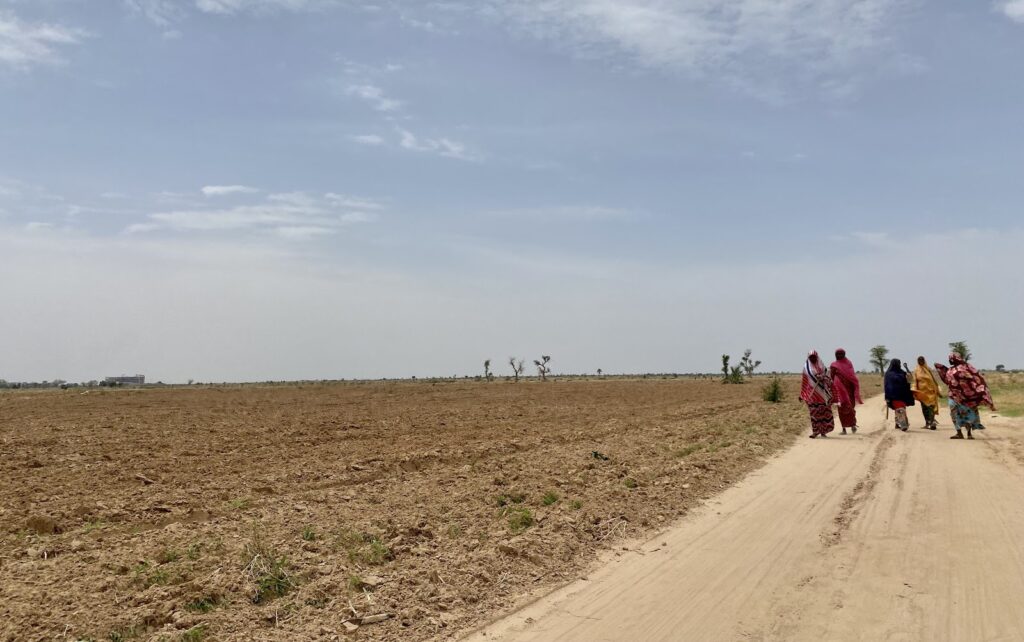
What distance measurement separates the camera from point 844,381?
669 inches

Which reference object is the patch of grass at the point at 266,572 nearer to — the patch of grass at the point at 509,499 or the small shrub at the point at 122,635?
the small shrub at the point at 122,635

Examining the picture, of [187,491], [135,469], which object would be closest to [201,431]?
[135,469]

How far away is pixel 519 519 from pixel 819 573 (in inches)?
128

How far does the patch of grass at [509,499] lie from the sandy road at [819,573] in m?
2.25

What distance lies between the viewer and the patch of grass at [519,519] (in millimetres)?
7887

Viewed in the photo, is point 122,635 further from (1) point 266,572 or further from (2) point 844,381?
(2) point 844,381

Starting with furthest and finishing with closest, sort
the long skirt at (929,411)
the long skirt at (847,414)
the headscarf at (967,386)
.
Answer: the long skirt at (929,411) → the long skirt at (847,414) → the headscarf at (967,386)

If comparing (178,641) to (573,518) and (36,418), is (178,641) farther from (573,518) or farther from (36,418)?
(36,418)

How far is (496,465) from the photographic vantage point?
1307 centimetres

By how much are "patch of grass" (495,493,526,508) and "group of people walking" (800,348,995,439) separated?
9.73 m

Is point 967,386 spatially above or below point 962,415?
above

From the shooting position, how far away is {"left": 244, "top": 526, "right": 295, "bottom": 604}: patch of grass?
5.83 m

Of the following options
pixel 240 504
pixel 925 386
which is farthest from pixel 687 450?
pixel 240 504

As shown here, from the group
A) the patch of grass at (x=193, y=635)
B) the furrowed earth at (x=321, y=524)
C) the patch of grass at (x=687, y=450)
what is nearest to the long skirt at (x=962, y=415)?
the furrowed earth at (x=321, y=524)
